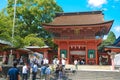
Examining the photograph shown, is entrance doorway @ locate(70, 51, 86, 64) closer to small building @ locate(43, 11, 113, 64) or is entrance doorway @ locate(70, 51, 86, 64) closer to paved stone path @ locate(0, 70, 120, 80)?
small building @ locate(43, 11, 113, 64)

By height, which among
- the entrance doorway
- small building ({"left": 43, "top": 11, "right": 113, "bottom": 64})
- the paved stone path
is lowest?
the paved stone path

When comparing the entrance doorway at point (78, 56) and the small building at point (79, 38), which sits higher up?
the small building at point (79, 38)

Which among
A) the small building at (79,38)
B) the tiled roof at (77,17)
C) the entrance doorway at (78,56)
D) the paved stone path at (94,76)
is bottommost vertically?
the paved stone path at (94,76)

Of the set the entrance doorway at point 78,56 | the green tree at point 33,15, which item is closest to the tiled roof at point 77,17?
the green tree at point 33,15

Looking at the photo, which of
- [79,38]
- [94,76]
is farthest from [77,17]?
[94,76]

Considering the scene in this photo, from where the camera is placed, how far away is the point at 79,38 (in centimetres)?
3734

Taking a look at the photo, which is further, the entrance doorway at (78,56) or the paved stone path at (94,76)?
the entrance doorway at (78,56)

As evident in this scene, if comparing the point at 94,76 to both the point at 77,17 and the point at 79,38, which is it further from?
the point at 77,17

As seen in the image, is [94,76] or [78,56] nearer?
[94,76]

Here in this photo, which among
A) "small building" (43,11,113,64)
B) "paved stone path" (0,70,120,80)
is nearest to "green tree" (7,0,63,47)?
"small building" (43,11,113,64)

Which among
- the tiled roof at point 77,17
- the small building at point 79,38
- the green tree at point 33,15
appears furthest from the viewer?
the green tree at point 33,15

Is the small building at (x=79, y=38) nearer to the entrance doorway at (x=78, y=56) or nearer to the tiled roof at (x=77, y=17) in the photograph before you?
the entrance doorway at (x=78, y=56)

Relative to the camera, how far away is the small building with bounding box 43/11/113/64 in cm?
3631

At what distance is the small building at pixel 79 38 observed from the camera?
36.3m
